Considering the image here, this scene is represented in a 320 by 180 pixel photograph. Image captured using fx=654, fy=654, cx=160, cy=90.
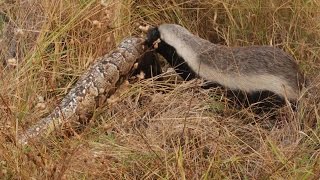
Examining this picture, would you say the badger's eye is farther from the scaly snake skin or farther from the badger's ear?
the scaly snake skin

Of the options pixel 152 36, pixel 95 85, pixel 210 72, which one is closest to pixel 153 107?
pixel 95 85

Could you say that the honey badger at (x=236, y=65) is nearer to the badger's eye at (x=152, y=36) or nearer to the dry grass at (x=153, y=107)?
the badger's eye at (x=152, y=36)

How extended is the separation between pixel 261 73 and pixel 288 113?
15.5 inches

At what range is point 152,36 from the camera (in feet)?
16.5

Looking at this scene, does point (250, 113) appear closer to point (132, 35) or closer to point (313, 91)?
point (313, 91)

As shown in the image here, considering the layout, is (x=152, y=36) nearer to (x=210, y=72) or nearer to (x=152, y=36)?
(x=152, y=36)

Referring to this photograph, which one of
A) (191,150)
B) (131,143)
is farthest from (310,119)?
(131,143)

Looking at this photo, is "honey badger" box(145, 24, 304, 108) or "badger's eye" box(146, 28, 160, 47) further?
"badger's eye" box(146, 28, 160, 47)

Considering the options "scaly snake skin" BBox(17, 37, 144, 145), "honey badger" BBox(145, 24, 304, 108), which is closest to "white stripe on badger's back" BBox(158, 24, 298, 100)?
"honey badger" BBox(145, 24, 304, 108)

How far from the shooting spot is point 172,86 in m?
4.79

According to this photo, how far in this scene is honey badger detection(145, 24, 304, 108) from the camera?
4.45 m

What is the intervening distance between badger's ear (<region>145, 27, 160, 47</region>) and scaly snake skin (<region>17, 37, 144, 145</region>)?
0.45 feet

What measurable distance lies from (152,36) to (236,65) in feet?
2.56

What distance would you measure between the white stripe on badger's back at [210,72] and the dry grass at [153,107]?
5.5 inches
